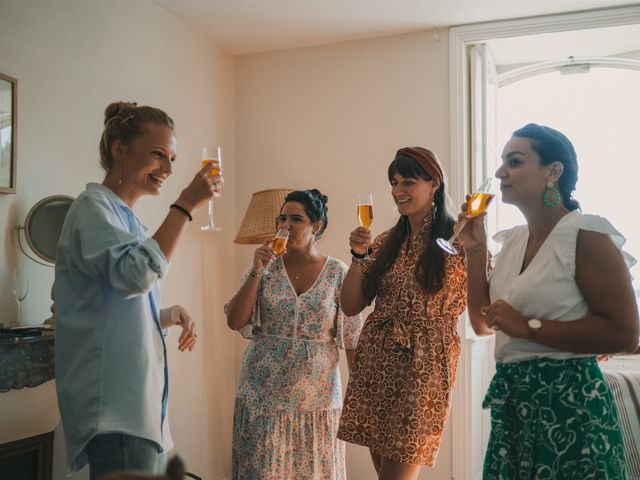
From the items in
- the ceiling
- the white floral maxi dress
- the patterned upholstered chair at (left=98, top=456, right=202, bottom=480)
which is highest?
the ceiling

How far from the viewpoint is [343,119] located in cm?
402

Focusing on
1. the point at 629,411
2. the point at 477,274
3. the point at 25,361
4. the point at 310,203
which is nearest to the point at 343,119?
the point at 310,203

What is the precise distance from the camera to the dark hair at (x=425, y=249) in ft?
7.18

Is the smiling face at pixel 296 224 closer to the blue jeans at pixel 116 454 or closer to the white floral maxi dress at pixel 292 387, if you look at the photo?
the white floral maxi dress at pixel 292 387

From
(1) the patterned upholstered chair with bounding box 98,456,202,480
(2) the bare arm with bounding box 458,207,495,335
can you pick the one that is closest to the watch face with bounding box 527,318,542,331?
(2) the bare arm with bounding box 458,207,495,335

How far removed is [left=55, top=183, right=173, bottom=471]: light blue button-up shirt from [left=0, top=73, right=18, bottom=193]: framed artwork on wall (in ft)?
3.52

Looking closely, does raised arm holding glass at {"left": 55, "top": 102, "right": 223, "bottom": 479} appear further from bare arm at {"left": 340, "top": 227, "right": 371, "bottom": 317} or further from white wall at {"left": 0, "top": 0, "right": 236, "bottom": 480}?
white wall at {"left": 0, "top": 0, "right": 236, "bottom": 480}

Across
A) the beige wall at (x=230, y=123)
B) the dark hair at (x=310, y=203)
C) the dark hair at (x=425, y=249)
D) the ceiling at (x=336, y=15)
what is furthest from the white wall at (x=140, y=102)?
the dark hair at (x=425, y=249)

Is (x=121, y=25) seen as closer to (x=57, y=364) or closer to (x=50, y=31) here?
(x=50, y=31)

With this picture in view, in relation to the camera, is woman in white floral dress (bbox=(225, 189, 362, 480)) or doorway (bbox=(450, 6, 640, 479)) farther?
doorway (bbox=(450, 6, 640, 479))

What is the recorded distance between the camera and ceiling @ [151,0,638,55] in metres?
3.48

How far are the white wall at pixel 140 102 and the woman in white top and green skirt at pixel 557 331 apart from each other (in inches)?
67.6

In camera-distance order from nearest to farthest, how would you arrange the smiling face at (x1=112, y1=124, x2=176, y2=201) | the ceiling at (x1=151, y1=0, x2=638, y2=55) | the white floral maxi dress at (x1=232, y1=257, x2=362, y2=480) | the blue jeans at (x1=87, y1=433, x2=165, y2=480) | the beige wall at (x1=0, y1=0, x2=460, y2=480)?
the blue jeans at (x1=87, y1=433, x2=165, y2=480), the smiling face at (x1=112, y1=124, x2=176, y2=201), the white floral maxi dress at (x1=232, y1=257, x2=362, y2=480), the beige wall at (x1=0, y1=0, x2=460, y2=480), the ceiling at (x1=151, y1=0, x2=638, y2=55)

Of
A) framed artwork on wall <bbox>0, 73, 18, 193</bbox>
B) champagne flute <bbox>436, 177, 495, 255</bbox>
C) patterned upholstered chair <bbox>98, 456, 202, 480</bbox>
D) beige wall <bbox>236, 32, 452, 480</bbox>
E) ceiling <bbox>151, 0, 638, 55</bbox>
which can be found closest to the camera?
patterned upholstered chair <bbox>98, 456, 202, 480</bbox>
